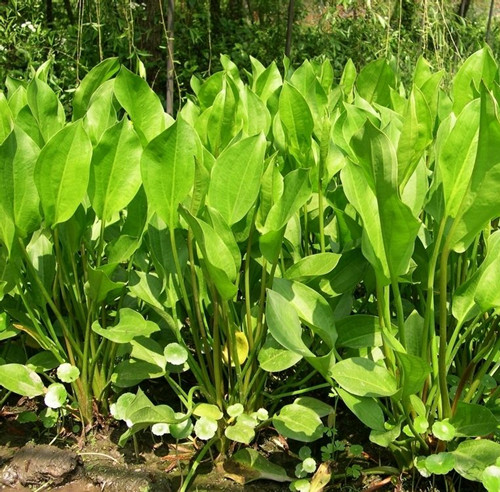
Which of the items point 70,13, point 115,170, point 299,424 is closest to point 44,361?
point 115,170

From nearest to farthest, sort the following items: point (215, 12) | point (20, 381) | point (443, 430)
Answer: point (443, 430)
point (20, 381)
point (215, 12)

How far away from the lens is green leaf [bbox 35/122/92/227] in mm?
1070

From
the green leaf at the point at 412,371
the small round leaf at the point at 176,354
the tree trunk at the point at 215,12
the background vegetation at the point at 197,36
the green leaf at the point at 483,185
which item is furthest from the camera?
the tree trunk at the point at 215,12

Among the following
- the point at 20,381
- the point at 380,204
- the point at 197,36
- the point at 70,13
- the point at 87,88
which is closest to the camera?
the point at 380,204

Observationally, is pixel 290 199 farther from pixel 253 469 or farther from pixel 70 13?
pixel 70 13

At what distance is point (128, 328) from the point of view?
1.14m

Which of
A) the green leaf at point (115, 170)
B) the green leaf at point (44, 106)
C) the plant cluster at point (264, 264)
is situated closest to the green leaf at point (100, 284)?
the plant cluster at point (264, 264)

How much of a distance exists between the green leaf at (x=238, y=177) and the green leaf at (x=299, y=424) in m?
0.34

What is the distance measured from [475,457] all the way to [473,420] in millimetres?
53

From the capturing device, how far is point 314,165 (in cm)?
123

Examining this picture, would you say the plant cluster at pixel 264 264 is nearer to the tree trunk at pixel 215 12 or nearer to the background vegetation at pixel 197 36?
the background vegetation at pixel 197 36

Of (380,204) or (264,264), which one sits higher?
(380,204)

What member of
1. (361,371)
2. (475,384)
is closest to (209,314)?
(361,371)

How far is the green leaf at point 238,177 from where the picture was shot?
1.06 m
